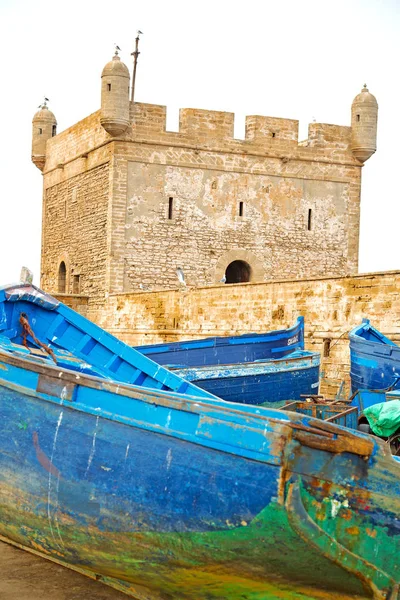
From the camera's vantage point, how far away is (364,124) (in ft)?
87.3

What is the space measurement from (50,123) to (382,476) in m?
28.2

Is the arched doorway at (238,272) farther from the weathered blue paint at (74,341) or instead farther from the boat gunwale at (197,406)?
the boat gunwale at (197,406)

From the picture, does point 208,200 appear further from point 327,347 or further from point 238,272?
point 327,347

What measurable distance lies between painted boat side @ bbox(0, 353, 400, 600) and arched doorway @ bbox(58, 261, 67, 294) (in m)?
23.8

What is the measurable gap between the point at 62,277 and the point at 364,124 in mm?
10926

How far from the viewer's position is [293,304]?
16906mm

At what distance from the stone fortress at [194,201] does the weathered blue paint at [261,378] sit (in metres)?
10.7

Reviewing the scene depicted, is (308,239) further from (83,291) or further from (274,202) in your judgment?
(83,291)

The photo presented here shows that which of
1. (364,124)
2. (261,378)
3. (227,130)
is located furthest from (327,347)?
(364,124)

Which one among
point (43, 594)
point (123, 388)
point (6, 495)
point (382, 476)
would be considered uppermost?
A: point (123, 388)

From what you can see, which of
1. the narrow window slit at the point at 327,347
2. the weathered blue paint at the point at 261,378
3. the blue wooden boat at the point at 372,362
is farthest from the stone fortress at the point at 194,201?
the blue wooden boat at the point at 372,362

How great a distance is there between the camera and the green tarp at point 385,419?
714cm

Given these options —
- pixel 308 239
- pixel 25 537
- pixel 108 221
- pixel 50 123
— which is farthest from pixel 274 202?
pixel 25 537

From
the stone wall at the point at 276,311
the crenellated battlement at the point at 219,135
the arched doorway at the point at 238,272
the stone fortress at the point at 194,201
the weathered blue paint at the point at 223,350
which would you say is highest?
the crenellated battlement at the point at 219,135
